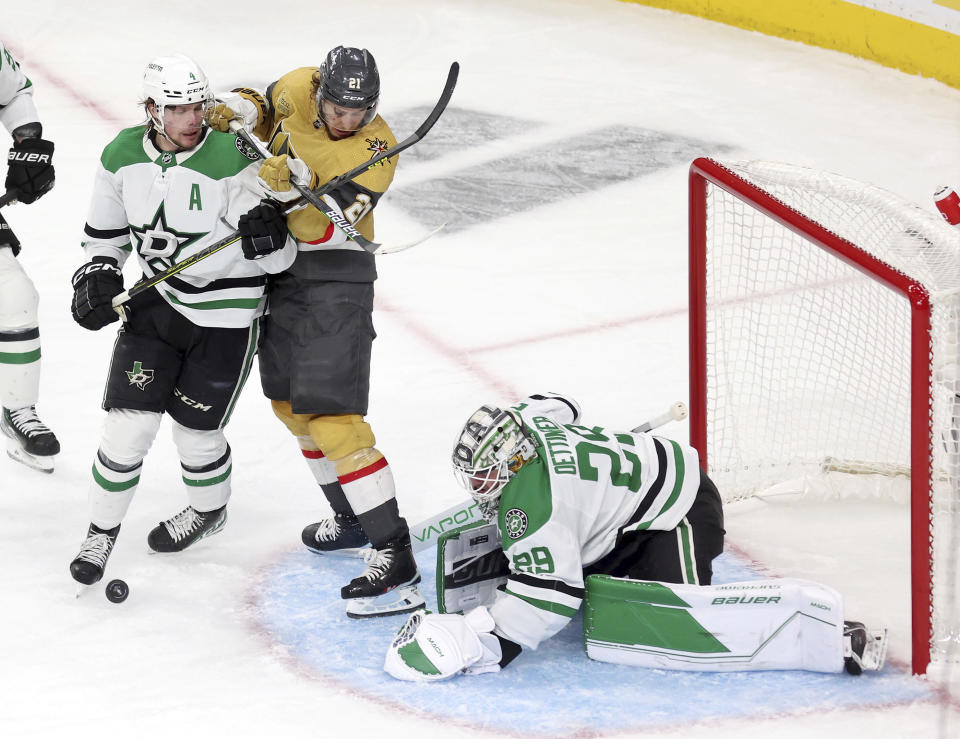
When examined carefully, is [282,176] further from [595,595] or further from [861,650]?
[861,650]

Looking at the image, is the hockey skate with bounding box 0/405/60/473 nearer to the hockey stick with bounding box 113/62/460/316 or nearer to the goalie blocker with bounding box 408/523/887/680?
the hockey stick with bounding box 113/62/460/316

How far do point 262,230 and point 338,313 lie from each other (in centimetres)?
27

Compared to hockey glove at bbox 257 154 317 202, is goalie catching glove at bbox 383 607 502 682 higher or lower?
lower

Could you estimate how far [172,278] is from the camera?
10.7 feet

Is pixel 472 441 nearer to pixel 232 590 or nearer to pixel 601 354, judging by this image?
pixel 232 590

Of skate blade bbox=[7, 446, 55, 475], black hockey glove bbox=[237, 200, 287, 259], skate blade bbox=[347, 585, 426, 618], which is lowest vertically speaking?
skate blade bbox=[347, 585, 426, 618]

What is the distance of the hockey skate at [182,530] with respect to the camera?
357cm

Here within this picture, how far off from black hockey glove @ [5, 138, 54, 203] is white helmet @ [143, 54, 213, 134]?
954 mm

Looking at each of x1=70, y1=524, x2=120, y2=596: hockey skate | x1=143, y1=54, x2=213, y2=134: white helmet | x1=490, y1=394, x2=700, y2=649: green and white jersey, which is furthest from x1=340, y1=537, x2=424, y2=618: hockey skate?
x1=143, y1=54, x2=213, y2=134: white helmet

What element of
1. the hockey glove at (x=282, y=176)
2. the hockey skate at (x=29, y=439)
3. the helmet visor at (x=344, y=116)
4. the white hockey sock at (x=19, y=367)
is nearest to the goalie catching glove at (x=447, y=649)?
the hockey glove at (x=282, y=176)

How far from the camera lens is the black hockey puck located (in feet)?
10.9

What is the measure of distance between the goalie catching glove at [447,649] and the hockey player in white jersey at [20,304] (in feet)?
4.39

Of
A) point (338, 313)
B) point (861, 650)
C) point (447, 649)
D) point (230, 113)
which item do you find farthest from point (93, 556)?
point (861, 650)

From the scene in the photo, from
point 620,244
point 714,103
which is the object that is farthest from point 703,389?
point 714,103
